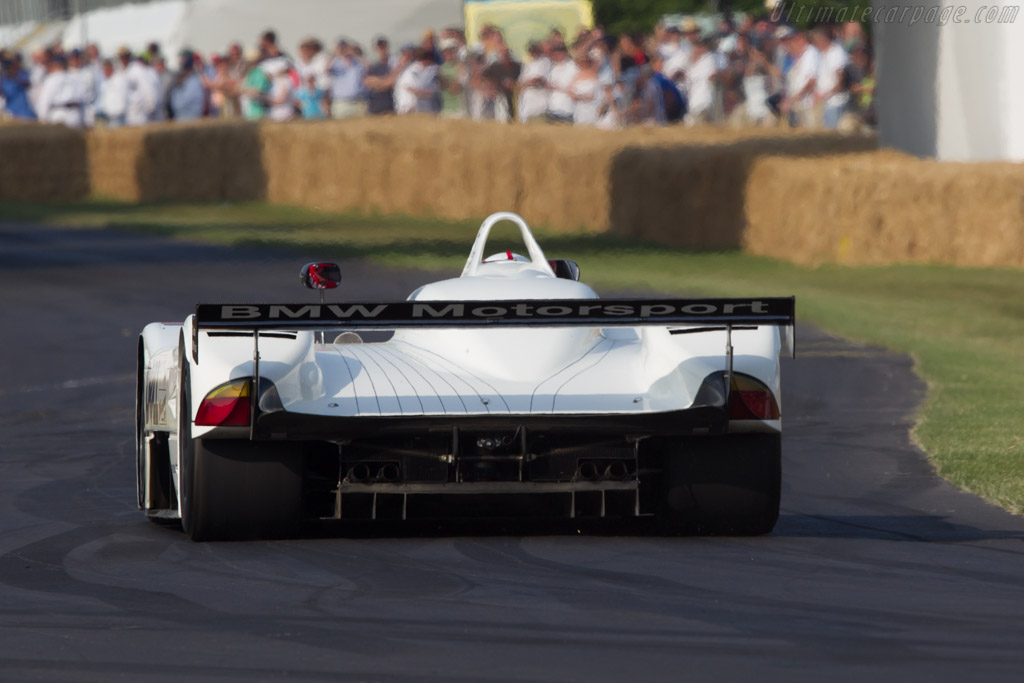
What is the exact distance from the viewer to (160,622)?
532cm

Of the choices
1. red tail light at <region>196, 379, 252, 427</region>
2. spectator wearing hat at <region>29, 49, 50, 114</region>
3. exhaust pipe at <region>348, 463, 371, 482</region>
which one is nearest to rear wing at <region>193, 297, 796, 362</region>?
red tail light at <region>196, 379, 252, 427</region>

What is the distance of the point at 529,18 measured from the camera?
3669 centimetres

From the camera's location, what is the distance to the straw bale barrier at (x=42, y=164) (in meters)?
32.3

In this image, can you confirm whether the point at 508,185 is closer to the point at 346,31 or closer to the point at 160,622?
the point at 346,31

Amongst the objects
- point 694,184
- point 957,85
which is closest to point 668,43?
point 694,184

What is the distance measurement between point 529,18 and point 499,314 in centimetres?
3098

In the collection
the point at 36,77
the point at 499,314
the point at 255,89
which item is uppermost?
the point at 36,77

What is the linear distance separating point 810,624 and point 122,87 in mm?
30384

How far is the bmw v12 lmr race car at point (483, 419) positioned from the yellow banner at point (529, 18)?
30.1 meters

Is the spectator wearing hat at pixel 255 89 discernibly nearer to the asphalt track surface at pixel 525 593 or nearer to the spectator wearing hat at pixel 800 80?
the spectator wearing hat at pixel 800 80

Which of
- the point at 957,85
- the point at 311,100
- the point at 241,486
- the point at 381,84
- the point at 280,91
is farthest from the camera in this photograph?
the point at 280,91

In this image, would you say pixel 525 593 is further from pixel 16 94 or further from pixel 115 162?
pixel 16 94

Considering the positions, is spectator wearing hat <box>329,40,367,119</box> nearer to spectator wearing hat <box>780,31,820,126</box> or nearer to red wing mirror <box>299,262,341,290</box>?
spectator wearing hat <box>780,31,820,126</box>

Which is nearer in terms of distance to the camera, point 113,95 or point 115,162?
point 115,162
